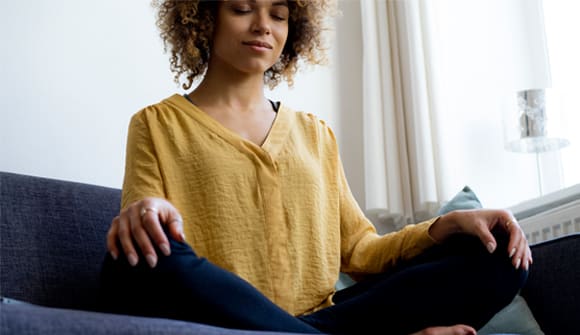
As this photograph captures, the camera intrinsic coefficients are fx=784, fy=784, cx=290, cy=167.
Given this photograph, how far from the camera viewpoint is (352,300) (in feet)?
4.02

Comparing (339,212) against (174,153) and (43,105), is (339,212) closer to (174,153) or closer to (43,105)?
(174,153)

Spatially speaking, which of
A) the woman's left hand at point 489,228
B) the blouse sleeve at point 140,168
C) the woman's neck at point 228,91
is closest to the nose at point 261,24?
the woman's neck at point 228,91

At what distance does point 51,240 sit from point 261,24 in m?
0.61

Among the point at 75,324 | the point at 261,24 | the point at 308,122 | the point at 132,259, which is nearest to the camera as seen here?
the point at 75,324

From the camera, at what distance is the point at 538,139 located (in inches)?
89.7

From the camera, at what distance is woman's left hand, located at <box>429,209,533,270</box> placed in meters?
1.18

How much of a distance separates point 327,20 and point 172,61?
1022 millimetres

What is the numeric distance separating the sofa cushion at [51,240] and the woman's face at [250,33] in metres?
0.44

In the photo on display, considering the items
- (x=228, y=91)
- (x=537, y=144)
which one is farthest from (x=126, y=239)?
(x=537, y=144)

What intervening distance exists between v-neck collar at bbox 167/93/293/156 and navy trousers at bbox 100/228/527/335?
1.19 feet

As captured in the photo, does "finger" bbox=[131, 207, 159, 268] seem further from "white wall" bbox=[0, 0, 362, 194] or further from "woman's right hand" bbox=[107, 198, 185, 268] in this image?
"white wall" bbox=[0, 0, 362, 194]

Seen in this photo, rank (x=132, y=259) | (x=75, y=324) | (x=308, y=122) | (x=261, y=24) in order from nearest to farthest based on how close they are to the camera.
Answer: (x=75, y=324)
(x=132, y=259)
(x=261, y=24)
(x=308, y=122)

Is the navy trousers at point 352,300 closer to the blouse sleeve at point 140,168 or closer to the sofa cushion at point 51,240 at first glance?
the blouse sleeve at point 140,168

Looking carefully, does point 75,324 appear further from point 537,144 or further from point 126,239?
point 537,144
